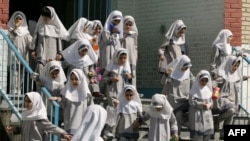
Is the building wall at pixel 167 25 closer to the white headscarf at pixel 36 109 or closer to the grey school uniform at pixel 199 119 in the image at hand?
the grey school uniform at pixel 199 119

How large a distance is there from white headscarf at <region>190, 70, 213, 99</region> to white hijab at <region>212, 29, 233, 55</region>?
96cm

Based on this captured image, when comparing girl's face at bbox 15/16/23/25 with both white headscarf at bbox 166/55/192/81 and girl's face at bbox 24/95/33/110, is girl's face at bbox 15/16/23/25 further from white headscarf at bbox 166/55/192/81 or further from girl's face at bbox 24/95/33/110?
white headscarf at bbox 166/55/192/81

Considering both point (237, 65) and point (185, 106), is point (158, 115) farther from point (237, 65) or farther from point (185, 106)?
point (237, 65)

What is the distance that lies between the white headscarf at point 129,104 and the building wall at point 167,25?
295 centimetres

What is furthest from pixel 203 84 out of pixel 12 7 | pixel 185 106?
pixel 12 7

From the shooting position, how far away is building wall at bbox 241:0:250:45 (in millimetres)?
13594

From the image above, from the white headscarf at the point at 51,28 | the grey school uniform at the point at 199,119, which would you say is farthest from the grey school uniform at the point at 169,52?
the white headscarf at the point at 51,28

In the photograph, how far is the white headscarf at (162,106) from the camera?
10.9 meters

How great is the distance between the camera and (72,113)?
Result: 10.8 m

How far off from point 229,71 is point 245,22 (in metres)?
1.59

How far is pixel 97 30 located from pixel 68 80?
1.57m

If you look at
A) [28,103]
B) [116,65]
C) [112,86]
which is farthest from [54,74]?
[116,65]

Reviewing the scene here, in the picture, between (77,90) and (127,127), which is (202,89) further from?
(77,90)

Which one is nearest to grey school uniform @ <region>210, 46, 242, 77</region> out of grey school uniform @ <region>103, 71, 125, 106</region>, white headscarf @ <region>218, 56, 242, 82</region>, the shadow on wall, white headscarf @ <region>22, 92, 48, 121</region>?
white headscarf @ <region>218, 56, 242, 82</region>
